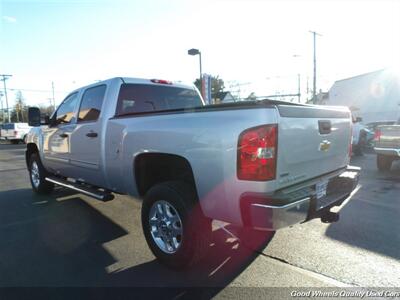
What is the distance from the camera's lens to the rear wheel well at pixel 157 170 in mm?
3641

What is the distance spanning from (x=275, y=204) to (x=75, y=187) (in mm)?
3619

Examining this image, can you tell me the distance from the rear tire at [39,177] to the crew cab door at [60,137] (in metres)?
0.35

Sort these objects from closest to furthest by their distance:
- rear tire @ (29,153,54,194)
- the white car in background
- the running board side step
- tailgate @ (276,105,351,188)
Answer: tailgate @ (276,105,351,188) < the running board side step < rear tire @ (29,153,54,194) < the white car in background

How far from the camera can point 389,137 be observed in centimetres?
862

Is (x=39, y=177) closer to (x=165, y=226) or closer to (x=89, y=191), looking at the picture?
(x=89, y=191)

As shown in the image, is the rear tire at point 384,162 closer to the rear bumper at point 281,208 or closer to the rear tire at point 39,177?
the rear bumper at point 281,208

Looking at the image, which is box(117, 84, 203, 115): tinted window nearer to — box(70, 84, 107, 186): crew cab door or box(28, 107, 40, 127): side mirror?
box(70, 84, 107, 186): crew cab door

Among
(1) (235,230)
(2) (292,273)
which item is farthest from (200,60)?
(2) (292,273)

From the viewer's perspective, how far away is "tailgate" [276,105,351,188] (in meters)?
2.86

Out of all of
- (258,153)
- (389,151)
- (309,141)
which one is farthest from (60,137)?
(389,151)

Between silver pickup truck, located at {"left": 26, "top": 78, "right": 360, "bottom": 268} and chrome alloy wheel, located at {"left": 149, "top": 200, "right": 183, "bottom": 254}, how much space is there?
0.01m

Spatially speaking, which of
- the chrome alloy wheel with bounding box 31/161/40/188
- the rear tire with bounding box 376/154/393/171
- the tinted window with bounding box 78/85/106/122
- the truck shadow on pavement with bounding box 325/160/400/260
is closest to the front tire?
the tinted window with bounding box 78/85/106/122

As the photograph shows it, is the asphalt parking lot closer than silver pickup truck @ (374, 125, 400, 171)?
Yes

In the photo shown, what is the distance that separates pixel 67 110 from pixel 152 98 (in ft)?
5.99
